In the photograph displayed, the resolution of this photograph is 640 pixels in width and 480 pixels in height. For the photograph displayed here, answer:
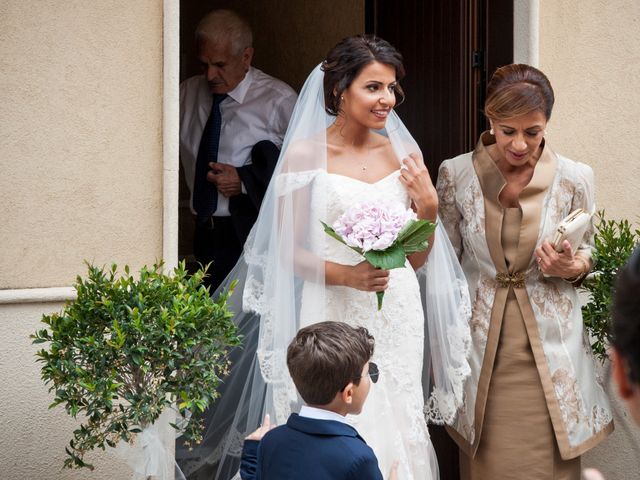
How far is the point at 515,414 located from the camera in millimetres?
4316

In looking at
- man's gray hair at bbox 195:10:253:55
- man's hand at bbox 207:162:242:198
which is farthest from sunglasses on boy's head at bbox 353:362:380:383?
man's gray hair at bbox 195:10:253:55

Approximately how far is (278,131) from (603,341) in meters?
2.05

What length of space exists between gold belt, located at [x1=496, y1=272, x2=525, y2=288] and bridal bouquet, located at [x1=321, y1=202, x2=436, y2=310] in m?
0.66

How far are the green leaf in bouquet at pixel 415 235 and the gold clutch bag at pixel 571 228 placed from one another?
2.13 feet

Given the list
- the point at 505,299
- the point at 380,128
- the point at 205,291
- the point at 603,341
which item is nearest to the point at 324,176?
the point at 380,128

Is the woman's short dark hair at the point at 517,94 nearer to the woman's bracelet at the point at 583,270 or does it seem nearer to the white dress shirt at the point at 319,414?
the woman's bracelet at the point at 583,270

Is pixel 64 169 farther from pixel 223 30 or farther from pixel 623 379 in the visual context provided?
pixel 623 379

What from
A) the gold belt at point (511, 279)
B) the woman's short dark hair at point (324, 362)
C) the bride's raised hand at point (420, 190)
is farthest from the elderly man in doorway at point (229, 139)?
the woman's short dark hair at point (324, 362)

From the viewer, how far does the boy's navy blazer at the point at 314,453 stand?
2822 millimetres

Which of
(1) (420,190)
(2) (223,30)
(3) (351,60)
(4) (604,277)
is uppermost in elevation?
(2) (223,30)

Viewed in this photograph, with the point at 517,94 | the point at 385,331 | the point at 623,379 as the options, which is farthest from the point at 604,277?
the point at 623,379

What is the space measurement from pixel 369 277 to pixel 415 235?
9.4 inches

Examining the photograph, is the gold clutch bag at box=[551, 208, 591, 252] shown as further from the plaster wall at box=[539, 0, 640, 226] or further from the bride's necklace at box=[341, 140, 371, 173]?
the plaster wall at box=[539, 0, 640, 226]

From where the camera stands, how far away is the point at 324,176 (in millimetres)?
4020
